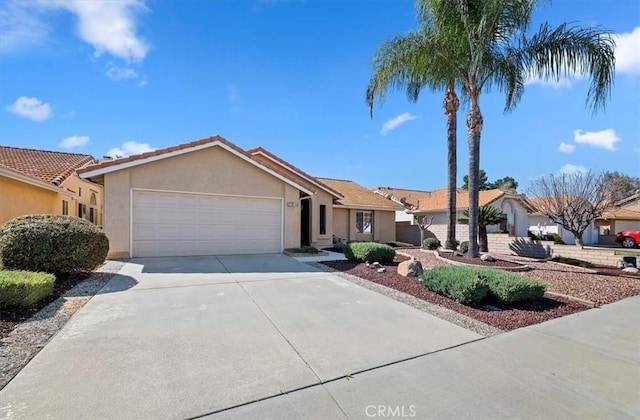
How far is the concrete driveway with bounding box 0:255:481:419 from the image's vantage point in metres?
2.99

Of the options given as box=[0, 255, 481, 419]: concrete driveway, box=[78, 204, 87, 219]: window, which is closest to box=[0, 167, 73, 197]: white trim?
box=[78, 204, 87, 219]: window

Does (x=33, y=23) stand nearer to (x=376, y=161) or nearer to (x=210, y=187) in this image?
(x=210, y=187)

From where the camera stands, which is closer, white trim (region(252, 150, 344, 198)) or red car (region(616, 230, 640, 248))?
white trim (region(252, 150, 344, 198))

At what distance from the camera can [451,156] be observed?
48.0ft

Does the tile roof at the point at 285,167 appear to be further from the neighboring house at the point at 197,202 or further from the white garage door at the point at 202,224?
the white garage door at the point at 202,224

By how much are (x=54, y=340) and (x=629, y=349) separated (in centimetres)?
818

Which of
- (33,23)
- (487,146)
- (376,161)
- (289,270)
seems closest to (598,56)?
(487,146)

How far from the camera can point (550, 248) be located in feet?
50.2

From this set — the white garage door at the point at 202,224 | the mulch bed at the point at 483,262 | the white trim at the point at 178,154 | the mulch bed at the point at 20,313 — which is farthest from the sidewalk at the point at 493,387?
the white trim at the point at 178,154

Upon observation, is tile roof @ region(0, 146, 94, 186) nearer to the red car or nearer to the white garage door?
the white garage door

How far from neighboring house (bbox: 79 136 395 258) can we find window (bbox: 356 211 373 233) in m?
7.26

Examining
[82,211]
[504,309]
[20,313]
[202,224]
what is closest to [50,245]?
[20,313]

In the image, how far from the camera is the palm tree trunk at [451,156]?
14195mm

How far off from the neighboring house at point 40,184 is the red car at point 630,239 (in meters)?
A: 36.0
